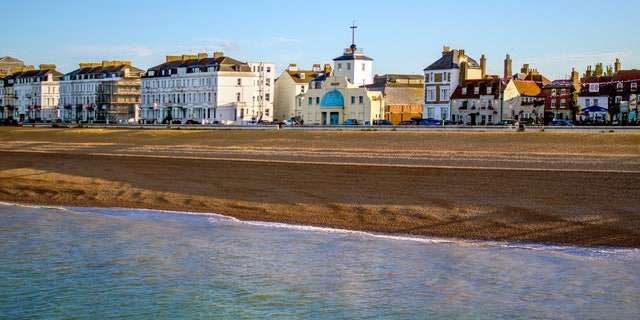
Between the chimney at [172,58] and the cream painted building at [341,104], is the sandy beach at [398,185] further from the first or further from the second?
the chimney at [172,58]

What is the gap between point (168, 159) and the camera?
102 ft

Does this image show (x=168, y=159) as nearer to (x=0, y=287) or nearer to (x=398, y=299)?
(x=0, y=287)

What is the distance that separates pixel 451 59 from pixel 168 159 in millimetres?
51523

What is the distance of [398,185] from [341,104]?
48701 millimetres

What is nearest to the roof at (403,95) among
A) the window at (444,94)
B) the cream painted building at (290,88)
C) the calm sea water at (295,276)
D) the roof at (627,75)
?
the window at (444,94)

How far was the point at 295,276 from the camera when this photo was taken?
1299 cm

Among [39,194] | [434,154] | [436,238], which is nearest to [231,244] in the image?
[436,238]

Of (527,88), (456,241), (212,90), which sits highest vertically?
(212,90)

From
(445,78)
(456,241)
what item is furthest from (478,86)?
(456,241)

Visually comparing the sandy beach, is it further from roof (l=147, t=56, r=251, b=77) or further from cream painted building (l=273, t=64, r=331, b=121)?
cream painted building (l=273, t=64, r=331, b=121)

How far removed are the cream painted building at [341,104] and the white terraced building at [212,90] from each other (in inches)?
678

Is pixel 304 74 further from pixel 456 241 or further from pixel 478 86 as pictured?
pixel 456 241

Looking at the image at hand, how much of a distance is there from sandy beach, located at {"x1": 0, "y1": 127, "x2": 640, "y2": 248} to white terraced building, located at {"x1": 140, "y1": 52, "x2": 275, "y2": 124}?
53.6 m

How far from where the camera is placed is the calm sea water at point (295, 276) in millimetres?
11023
